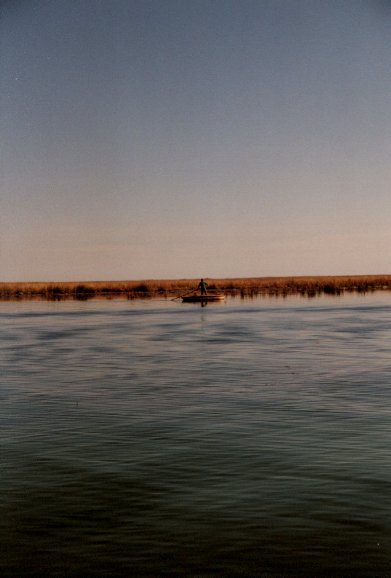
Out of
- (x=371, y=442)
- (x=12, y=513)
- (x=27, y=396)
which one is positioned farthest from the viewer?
(x=27, y=396)

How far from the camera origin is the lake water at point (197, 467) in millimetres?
8062

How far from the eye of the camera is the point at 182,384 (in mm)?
20484

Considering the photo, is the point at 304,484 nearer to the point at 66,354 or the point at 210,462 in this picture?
the point at 210,462

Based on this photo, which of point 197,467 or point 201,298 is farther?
point 201,298

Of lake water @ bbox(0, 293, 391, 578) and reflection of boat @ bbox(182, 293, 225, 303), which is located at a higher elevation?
reflection of boat @ bbox(182, 293, 225, 303)

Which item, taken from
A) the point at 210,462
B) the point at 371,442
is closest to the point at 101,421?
the point at 210,462

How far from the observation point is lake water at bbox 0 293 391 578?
26.5 ft

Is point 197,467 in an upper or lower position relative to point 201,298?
lower

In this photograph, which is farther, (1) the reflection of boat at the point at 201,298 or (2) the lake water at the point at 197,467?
(1) the reflection of boat at the point at 201,298

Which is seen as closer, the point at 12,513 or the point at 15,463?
the point at 12,513

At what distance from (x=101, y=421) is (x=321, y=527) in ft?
24.3

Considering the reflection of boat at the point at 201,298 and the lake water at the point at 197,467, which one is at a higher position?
the reflection of boat at the point at 201,298

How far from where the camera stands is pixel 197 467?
37.4 feet

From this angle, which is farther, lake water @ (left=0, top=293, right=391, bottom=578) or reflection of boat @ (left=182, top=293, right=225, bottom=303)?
reflection of boat @ (left=182, top=293, right=225, bottom=303)
